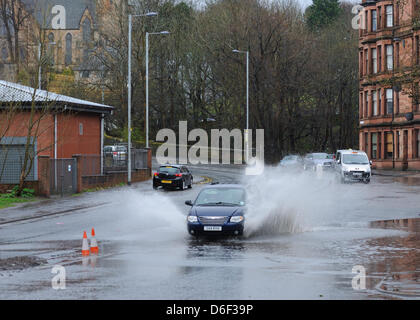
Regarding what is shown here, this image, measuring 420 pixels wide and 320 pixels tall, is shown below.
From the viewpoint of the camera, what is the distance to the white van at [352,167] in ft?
142

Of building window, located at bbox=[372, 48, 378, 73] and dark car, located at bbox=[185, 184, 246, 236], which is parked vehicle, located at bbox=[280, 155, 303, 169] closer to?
building window, located at bbox=[372, 48, 378, 73]

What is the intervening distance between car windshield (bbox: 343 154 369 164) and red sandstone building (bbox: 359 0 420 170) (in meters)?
18.8

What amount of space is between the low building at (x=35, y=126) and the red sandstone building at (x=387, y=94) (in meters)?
31.6

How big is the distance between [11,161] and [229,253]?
74.4ft

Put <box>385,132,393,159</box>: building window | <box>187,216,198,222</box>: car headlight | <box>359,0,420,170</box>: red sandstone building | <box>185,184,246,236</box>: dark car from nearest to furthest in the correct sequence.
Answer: <box>185,184,246,236</box>: dark car, <box>187,216,198,222</box>: car headlight, <box>359,0,420,170</box>: red sandstone building, <box>385,132,393,159</box>: building window

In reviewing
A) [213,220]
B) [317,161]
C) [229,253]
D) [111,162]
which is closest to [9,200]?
[111,162]

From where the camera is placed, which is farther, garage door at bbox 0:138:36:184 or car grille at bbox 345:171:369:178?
car grille at bbox 345:171:369:178

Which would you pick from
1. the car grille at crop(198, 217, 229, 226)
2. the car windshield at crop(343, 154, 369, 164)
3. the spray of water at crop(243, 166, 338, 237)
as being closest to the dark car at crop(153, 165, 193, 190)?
the spray of water at crop(243, 166, 338, 237)

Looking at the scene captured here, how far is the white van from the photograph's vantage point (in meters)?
43.3

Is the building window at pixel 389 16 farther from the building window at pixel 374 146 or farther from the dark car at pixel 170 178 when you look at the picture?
the dark car at pixel 170 178

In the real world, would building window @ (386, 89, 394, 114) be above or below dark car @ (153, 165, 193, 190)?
above

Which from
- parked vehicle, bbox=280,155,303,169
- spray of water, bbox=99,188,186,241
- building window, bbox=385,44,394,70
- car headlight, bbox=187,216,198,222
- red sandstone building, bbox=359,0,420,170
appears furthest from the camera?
building window, bbox=385,44,394,70

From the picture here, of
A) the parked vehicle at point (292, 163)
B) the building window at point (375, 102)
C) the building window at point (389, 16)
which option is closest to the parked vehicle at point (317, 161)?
the parked vehicle at point (292, 163)

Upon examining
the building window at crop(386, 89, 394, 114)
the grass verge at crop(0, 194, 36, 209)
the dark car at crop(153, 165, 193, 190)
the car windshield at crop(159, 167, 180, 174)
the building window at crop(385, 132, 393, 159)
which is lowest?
the grass verge at crop(0, 194, 36, 209)
